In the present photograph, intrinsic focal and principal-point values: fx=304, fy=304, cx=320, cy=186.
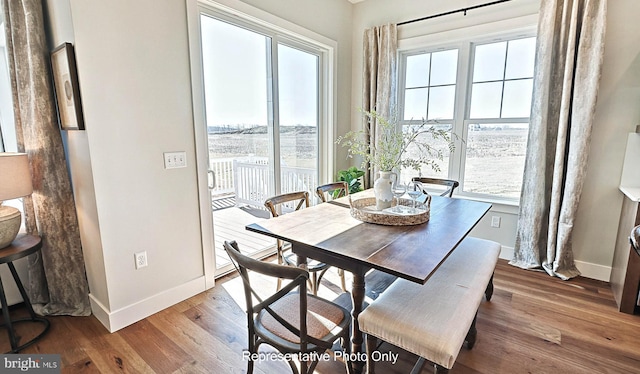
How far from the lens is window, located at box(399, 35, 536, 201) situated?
Answer: 2.99 metres

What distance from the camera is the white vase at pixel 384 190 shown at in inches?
74.9

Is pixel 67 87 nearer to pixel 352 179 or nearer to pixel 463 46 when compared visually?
pixel 352 179

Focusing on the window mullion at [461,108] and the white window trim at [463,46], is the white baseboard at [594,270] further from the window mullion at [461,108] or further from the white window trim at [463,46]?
the window mullion at [461,108]

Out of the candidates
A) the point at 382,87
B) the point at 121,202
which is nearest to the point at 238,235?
the point at 121,202

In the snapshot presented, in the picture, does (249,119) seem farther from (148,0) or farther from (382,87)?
(382,87)

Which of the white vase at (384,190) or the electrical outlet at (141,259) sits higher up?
the white vase at (384,190)

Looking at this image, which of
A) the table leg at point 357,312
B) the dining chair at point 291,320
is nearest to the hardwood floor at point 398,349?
the table leg at point 357,312

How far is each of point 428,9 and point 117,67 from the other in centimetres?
300

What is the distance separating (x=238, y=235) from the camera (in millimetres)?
3607

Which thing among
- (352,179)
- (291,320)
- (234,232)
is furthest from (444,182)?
(234,232)

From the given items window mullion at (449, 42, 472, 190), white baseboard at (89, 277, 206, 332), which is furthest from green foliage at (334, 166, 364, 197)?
white baseboard at (89, 277, 206, 332)

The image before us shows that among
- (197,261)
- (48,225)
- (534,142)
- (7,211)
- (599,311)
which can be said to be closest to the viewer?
(7,211)

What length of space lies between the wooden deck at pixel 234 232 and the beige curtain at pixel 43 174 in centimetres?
107

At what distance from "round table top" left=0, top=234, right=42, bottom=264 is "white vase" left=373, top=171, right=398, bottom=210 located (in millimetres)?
2183
